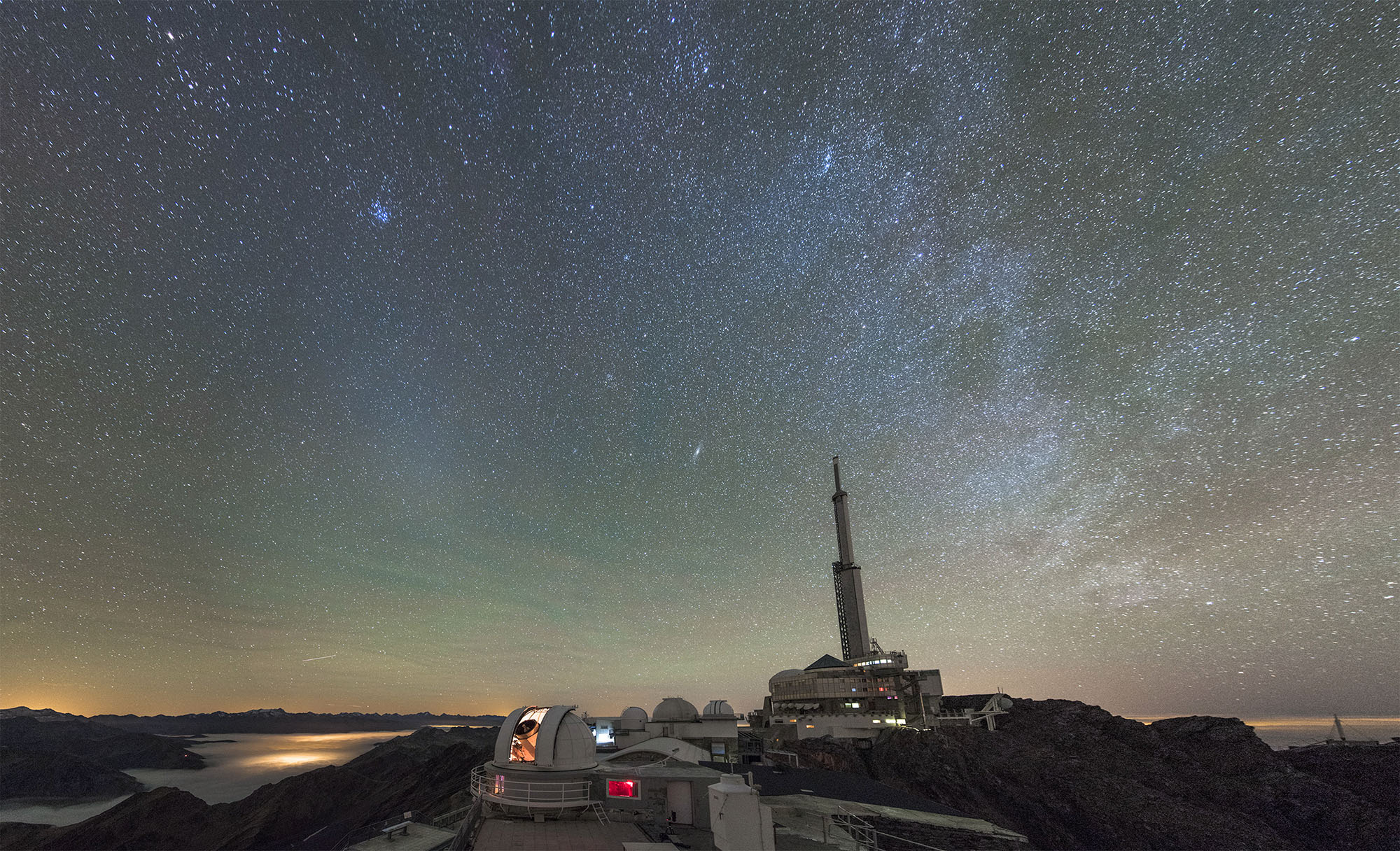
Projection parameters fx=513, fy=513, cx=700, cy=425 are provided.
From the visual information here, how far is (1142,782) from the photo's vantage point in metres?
44.9

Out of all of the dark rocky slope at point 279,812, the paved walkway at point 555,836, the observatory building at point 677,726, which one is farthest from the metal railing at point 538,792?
the dark rocky slope at point 279,812

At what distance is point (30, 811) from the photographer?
313 feet

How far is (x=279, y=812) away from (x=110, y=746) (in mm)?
162938

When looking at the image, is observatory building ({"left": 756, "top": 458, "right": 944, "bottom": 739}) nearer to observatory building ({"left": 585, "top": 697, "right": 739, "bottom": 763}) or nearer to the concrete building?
the concrete building

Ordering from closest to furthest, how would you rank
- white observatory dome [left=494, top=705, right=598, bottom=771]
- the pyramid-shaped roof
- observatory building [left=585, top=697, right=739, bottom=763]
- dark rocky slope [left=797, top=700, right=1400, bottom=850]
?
white observatory dome [left=494, top=705, right=598, bottom=771] → dark rocky slope [left=797, top=700, right=1400, bottom=850] → observatory building [left=585, top=697, right=739, bottom=763] → the pyramid-shaped roof

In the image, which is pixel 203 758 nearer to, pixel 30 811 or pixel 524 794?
pixel 30 811

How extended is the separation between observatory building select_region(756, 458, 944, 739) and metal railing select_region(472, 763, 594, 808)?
51.1 m

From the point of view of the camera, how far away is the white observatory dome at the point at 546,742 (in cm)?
2177

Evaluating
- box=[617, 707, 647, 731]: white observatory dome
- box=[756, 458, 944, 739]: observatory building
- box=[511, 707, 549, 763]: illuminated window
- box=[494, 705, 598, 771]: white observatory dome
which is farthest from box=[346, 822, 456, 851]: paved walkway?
box=[756, 458, 944, 739]: observatory building

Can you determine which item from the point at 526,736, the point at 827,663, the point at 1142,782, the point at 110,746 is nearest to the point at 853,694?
the point at 827,663

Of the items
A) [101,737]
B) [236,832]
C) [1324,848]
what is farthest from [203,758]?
[1324,848]

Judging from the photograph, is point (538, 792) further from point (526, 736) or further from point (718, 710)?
point (718, 710)

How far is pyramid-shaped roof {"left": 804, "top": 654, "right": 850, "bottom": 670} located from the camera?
70.8 metres

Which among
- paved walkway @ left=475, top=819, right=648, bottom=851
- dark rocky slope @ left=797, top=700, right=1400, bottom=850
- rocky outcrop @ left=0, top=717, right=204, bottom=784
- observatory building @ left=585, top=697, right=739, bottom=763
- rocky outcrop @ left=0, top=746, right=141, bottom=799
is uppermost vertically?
paved walkway @ left=475, top=819, right=648, bottom=851
